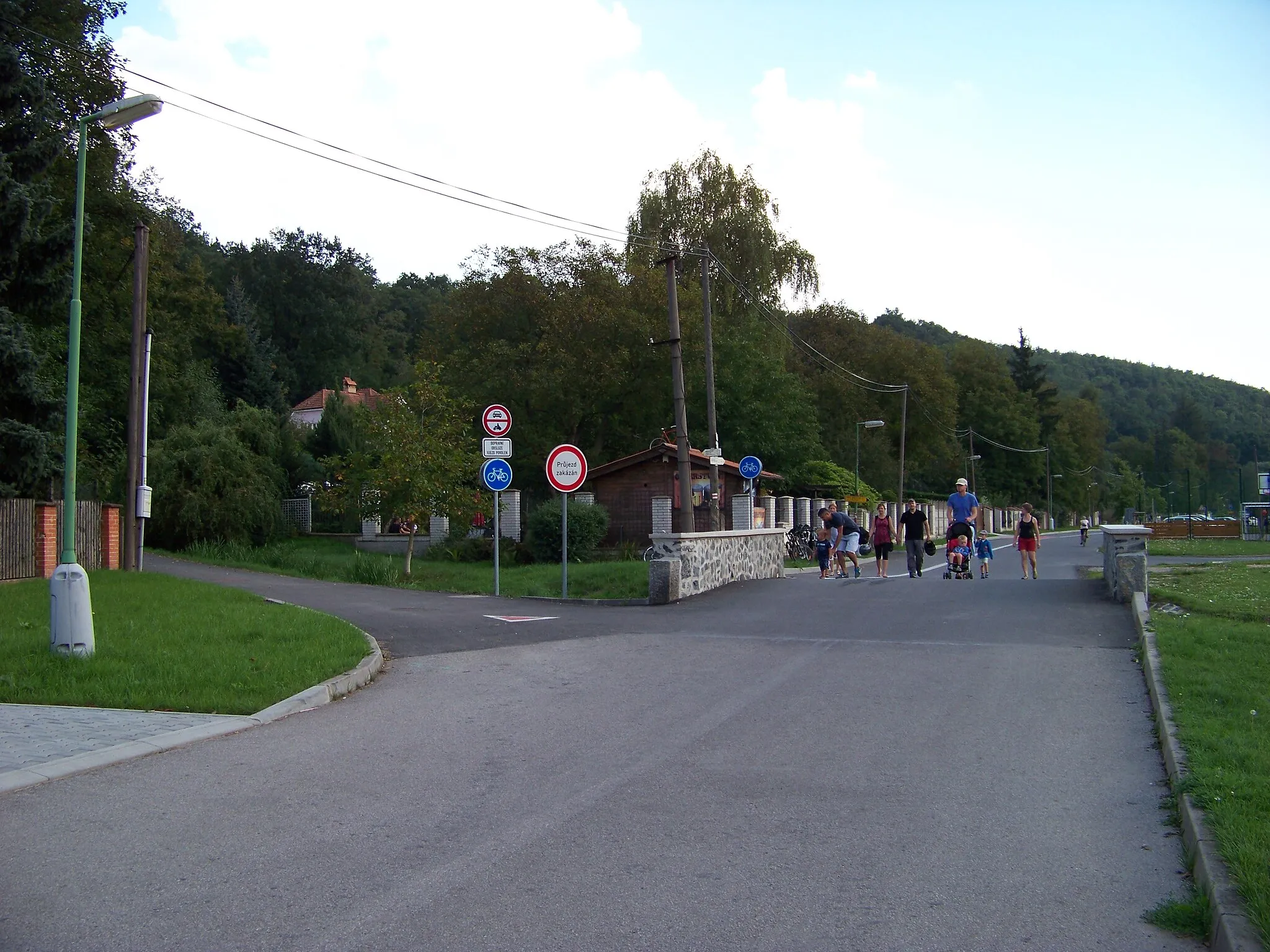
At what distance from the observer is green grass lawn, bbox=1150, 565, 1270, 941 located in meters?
4.63

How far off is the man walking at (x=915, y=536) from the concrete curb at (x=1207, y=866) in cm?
1337

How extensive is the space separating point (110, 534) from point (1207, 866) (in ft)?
81.0

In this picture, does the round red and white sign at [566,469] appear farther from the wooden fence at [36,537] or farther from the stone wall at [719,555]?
the wooden fence at [36,537]

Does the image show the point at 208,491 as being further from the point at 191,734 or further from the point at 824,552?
the point at 191,734

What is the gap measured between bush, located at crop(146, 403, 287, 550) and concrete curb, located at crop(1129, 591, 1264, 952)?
3142 centimetres

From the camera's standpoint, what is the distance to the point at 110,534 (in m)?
24.6

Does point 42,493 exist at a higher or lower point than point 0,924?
higher

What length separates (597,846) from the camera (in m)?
5.30

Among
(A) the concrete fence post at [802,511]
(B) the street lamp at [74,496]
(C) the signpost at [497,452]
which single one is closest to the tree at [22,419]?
(C) the signpost at [497,452]

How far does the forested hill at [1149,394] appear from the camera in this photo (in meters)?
121

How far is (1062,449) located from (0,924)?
11080cm

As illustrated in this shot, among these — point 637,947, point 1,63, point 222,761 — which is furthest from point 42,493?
point 637,947

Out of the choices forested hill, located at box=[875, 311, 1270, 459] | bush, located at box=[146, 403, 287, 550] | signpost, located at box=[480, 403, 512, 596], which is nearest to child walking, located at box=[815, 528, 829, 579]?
signpost, located at box=[480, 403, 512, 596]

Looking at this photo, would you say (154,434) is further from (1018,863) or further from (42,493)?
(1018,863)
